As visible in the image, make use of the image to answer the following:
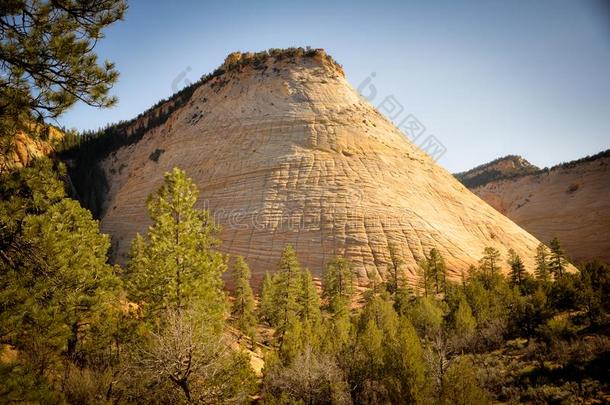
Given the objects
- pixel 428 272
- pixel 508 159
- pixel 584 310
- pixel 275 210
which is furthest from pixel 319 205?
pixel 508 159

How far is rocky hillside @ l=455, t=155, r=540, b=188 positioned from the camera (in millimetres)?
99750

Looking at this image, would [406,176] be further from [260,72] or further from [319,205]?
[260,72]

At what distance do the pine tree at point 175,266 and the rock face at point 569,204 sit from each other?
65.0 m

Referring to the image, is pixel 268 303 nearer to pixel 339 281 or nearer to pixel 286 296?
pixel 286 296

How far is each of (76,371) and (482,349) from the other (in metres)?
21.4

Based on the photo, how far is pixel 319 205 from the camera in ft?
122

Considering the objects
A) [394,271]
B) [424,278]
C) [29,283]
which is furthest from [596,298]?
[29,283]

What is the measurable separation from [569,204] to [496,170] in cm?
4052

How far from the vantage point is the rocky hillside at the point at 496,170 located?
9975 centimetres

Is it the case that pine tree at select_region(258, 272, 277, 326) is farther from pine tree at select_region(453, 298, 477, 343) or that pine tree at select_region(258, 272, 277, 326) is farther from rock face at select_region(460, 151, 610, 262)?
rock face at select_region(460, 151, 610, 262)

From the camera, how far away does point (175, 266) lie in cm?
1044

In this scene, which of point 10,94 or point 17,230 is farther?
point 17,230

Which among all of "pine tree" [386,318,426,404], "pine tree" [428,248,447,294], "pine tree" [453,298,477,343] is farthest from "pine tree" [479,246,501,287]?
"pine tree" [386,318,426,404]

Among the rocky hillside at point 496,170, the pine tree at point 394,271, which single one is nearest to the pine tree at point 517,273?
the pine tree at point 394,271
